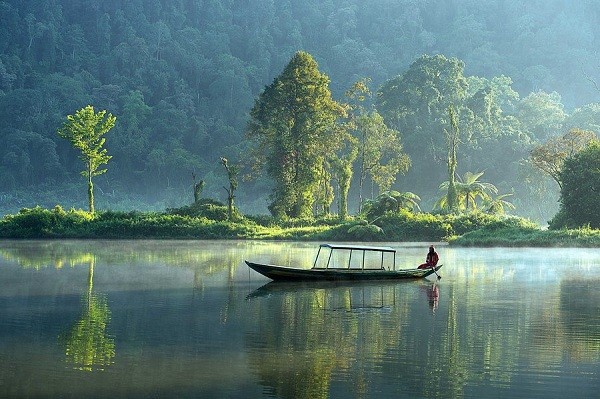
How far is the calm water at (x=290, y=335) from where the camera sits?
15609mm

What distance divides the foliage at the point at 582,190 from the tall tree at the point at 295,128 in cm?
2160

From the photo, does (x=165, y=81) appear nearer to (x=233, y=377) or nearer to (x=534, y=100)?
(x=534, y=100)

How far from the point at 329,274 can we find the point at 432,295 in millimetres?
4513

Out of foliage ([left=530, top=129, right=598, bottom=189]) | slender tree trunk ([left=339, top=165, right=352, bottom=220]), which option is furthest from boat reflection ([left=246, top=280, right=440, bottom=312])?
foliage ([left=530, top=129, right=598, bottom=189])

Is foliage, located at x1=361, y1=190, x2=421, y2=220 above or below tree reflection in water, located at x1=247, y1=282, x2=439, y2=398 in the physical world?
above

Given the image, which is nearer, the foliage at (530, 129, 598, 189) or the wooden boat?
the wooden boat

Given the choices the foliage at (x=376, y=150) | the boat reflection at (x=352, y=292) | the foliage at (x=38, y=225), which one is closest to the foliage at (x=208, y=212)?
the foliage at (x=38, y=225)

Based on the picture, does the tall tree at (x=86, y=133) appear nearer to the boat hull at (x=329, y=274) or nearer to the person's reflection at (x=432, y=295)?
the boat hull at (x=329, y=274)

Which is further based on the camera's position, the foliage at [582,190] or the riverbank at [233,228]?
the riverbank at [233,228]

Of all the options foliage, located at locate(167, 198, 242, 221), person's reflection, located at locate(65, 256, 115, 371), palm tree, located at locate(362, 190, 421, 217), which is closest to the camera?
person's reflection, located at locate(65, 256, 115, 371)

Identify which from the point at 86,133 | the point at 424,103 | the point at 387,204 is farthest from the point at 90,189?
the point at 424,103

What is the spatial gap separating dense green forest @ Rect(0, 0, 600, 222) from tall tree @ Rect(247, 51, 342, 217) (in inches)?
1266

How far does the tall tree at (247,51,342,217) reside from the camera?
77.3 m

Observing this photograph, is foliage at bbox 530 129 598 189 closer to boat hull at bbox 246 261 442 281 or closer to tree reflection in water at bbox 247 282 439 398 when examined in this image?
boat hull at bbox 246 261 442 281
